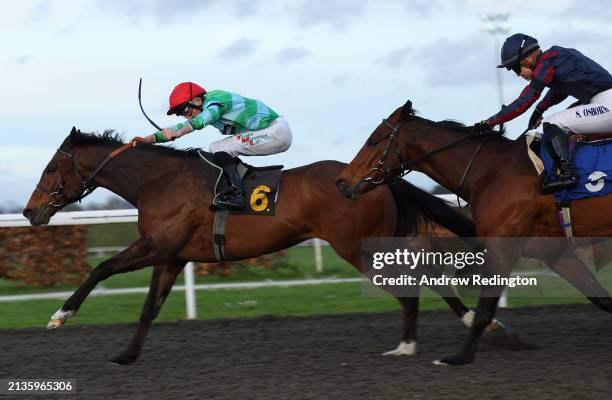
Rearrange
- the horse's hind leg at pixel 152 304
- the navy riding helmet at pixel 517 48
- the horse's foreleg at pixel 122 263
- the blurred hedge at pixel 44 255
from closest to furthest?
the navy riding helmet at pixel 517 48, the horse's foreleg at pixel 122 263, the horse's hind leg at pixel 152 304, the blurred hedge at pixel 44 255

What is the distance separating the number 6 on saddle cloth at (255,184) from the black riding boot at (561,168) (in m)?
1.93

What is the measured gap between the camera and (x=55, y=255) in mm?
9102

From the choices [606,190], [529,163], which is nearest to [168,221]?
[529,163]

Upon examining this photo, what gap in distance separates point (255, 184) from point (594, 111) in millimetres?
2386

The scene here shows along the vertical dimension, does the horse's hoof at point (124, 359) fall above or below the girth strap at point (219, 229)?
below

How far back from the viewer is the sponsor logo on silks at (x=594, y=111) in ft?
17.3

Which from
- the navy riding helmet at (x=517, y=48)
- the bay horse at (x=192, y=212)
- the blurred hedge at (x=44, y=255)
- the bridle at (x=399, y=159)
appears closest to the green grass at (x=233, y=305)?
the blurred hedge at (x=44, y=255)

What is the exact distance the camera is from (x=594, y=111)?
5316mm

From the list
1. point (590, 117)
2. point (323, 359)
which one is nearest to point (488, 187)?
point (590, 117)

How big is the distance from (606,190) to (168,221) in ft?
9.79

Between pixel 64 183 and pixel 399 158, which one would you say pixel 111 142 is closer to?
pixel 64 183

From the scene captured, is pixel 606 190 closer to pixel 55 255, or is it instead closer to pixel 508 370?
pixel 508 370

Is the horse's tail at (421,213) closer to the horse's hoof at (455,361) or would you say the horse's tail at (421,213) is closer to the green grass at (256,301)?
the horse's hoof at (455,361)

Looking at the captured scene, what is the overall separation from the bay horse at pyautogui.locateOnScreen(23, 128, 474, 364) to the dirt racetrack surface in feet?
1.35
